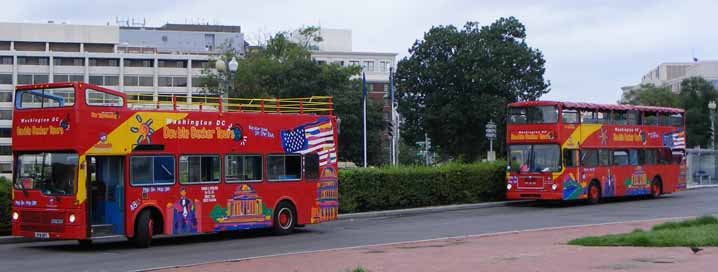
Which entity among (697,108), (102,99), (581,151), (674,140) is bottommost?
(581,151)

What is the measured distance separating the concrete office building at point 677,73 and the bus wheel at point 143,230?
12500cm

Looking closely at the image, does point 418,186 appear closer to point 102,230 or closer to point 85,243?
point 85,243

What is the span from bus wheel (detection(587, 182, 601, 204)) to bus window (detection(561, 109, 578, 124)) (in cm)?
281

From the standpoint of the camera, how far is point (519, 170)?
33750 mm

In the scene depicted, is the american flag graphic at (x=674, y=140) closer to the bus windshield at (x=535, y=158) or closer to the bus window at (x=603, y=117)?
the bus window at (x=603, y=117)

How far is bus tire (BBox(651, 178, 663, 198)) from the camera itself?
38531 millimetres

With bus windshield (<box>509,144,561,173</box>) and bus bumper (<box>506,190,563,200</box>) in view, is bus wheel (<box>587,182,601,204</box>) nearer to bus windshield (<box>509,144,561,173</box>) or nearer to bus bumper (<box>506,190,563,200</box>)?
bus bumper (<box>506,190,563,200</box>)

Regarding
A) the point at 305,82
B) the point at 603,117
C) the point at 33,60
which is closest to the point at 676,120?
the point at 603,117

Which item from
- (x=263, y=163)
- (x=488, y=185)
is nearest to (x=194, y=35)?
(x=488, y=185)

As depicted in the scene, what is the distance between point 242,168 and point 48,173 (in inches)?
189

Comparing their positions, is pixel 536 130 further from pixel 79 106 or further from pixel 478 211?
pixel 79 106

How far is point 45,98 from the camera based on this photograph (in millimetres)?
18500

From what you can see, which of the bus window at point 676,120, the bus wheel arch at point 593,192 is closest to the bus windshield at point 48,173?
the bus wheel arch at point 593,192

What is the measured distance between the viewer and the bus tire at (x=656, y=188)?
3853 centimetres
